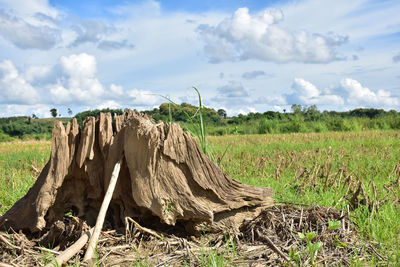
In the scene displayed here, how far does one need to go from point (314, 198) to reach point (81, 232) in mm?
2968

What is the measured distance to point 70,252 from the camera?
275 centimetres

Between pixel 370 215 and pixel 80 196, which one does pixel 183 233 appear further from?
pixel 370 215

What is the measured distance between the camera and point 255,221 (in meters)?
3.53

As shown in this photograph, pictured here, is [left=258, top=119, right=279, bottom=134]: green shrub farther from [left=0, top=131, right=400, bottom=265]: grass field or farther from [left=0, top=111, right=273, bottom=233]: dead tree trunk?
[left=0, top=111, right=273, bottom=233]: dead tree trunk

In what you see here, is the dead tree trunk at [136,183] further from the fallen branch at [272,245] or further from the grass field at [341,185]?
the grass field at [341,185]

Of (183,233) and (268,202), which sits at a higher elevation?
(268,202)

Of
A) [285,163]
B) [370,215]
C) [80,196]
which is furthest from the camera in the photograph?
[285,163]

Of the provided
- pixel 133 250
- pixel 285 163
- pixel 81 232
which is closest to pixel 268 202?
pixel 133 250

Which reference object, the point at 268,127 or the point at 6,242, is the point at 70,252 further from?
the point at 268,127

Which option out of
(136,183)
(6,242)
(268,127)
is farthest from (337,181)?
(268,127)

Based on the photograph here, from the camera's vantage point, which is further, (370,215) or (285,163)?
(285,163)

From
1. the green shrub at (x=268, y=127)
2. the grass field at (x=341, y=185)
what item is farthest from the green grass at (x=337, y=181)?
the green shrub at (x=268, y=127)

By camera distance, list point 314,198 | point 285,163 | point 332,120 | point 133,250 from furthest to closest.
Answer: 1. point 332,120
2. point 285,163
3. point 314,198
4. point 133,250

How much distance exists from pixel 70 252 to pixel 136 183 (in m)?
0.80
